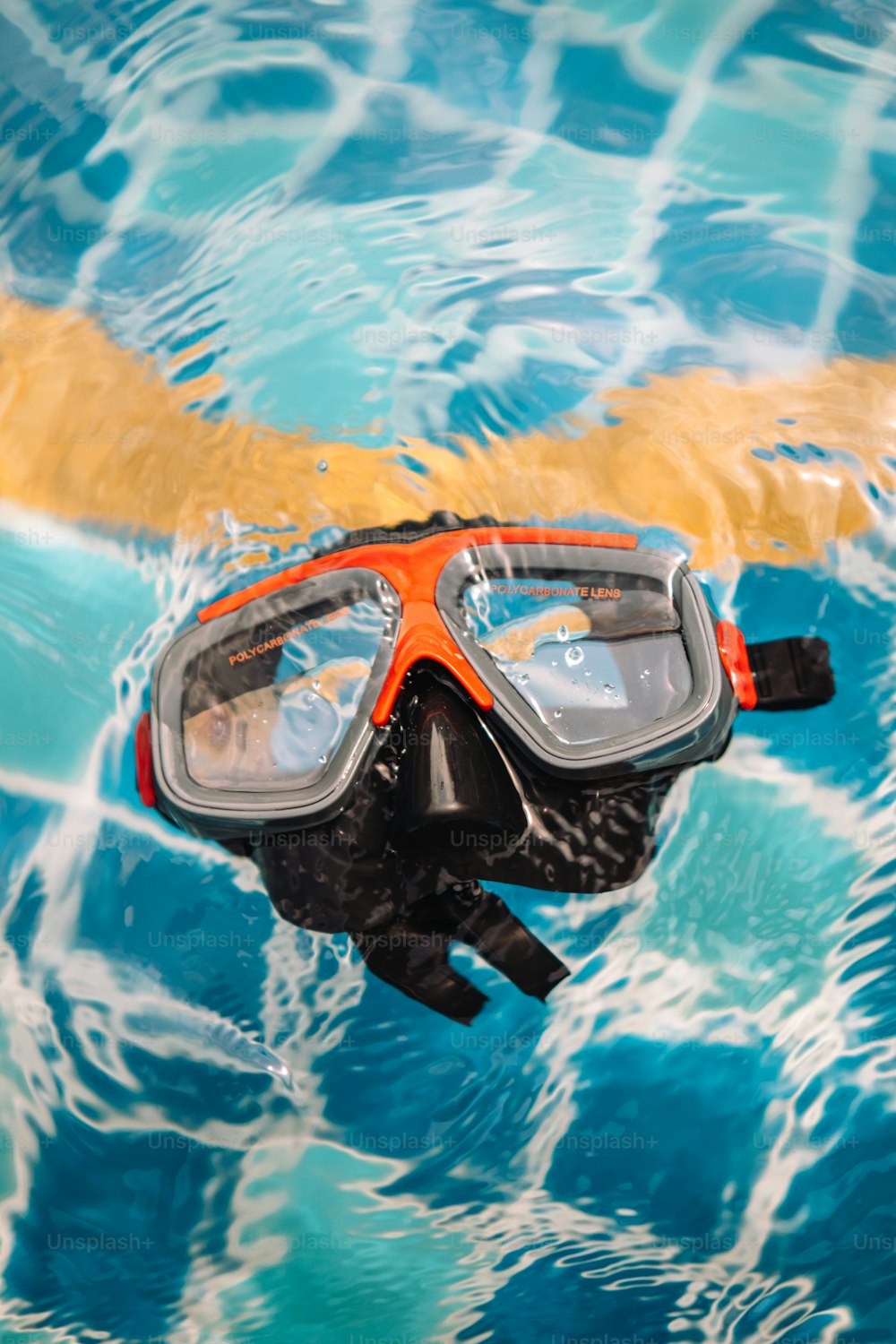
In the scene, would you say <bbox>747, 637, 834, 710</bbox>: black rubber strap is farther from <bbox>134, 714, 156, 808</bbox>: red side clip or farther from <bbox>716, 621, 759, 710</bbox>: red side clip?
<bbox>134, 714, 156, 808</bbox>: red side clip

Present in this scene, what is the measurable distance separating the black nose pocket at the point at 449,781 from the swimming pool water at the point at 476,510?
35cm

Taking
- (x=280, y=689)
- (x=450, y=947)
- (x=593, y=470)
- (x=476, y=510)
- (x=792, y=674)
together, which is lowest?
(x=450, y=947)

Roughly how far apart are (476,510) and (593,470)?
27 centimetres

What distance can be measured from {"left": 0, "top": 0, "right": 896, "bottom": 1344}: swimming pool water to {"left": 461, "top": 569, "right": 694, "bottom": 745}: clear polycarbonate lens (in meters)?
0.36

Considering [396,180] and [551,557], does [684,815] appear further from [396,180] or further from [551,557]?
[396,180]

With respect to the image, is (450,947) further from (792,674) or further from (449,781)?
(792,674)

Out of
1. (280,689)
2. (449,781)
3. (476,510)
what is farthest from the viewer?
(476,510)

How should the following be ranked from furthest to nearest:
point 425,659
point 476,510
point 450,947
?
1. point 476,510
2. point 450,947
3. point 425,659

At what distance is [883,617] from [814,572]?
17cm

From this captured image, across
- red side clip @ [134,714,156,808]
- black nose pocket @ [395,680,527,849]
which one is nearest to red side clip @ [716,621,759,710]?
black nose pocket @ [395,680,527,849]

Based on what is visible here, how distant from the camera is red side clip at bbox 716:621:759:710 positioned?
201 cm

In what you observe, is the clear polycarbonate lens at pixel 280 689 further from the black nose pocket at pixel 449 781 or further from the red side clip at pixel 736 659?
the red side clip at pixel 736 659

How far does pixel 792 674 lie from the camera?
6.92 feet

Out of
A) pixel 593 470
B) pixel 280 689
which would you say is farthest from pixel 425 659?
pixel 593 470
